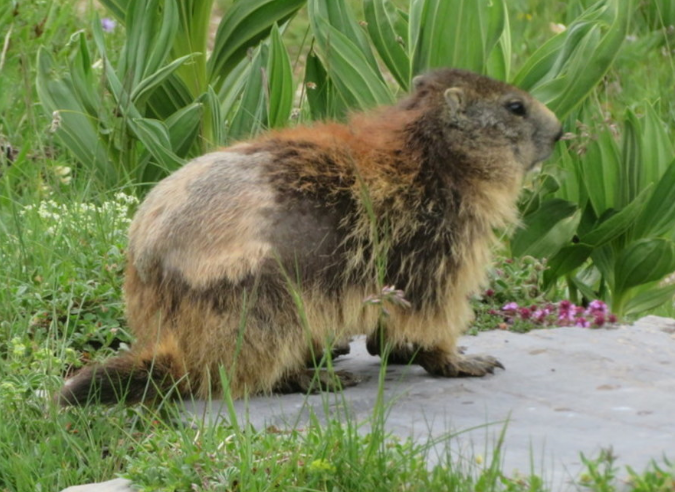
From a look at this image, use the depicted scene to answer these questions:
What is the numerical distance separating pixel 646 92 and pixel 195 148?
352 centimetres

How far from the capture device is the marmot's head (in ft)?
13.7

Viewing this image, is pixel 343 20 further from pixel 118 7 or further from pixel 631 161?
pixel 631 161

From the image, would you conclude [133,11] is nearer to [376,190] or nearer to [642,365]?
[376,190]

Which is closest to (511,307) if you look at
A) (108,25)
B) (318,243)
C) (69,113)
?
(318,243)

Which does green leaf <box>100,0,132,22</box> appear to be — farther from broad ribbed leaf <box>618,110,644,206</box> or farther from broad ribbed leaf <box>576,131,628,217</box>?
broad ribbed leaf <box>618,110,644,206</box>

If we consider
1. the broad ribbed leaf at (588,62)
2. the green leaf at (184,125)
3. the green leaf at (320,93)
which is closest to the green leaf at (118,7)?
the green leaf at (184,125)

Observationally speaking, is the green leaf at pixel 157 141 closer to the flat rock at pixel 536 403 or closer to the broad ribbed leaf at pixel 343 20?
the broad ribbed leaf at pixel 343 20

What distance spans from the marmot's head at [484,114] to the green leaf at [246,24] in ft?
6.72

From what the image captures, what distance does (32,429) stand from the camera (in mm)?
3732

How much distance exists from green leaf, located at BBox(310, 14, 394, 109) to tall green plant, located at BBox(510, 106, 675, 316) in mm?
892

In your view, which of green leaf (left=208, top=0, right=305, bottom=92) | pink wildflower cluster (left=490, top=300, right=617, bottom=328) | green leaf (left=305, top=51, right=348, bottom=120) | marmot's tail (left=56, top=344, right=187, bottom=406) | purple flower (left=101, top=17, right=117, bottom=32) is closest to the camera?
marmot's tail (left=56, top=344, right=187, bottom=406)

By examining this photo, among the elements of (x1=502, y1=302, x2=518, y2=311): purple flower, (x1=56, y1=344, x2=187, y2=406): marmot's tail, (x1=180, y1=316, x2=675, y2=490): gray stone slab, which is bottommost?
(x1=180, y1=316, x2=675, y2=490): gray stone slab

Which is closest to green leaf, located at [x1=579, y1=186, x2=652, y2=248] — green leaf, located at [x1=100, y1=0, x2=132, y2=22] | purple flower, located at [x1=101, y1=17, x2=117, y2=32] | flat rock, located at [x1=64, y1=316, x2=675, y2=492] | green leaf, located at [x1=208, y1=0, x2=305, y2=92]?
flat rock, located at [x1=64, y1=316, x2=675, y2=492]

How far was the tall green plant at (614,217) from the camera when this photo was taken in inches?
220
